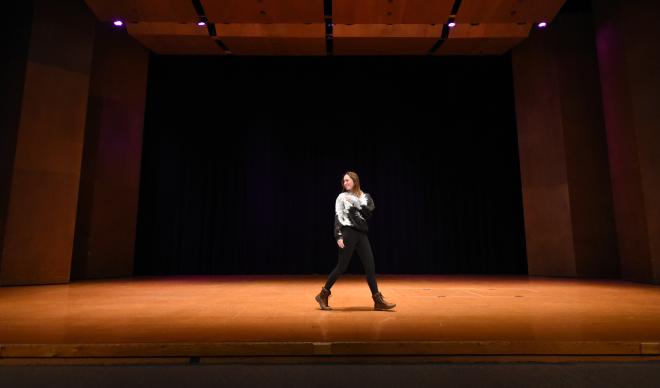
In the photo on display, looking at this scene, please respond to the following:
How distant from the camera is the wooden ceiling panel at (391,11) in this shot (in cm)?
567

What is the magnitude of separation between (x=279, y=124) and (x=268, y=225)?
Result: 2.34 metres

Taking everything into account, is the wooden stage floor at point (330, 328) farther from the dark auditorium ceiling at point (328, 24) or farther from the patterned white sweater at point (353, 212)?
the dark auditorium ceiling at point (328, 24)

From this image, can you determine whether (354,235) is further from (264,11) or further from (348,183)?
(264,11)

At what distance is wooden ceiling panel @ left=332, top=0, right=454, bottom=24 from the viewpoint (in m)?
5.67

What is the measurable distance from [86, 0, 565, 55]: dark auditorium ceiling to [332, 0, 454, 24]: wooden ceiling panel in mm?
15

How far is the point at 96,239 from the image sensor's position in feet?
22.1

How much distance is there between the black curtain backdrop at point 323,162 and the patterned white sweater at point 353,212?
17.0 ft

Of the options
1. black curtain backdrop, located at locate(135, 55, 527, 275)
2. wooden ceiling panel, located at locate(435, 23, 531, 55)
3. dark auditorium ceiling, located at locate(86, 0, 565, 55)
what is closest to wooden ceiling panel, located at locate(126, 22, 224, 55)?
dark auditorium ceiling, located at locate(86, 0, 565, 55)

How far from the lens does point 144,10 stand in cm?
593

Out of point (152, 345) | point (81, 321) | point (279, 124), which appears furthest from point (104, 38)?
point (152, 345)

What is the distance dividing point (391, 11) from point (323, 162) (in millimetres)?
3644

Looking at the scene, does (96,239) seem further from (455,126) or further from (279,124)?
(455,126)

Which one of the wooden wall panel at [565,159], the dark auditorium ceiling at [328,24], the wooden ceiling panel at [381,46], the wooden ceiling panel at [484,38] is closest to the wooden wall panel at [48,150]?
the dark auditorium ceiling at [328,24]

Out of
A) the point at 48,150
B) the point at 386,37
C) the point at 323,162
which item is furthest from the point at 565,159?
the point at 48,150
